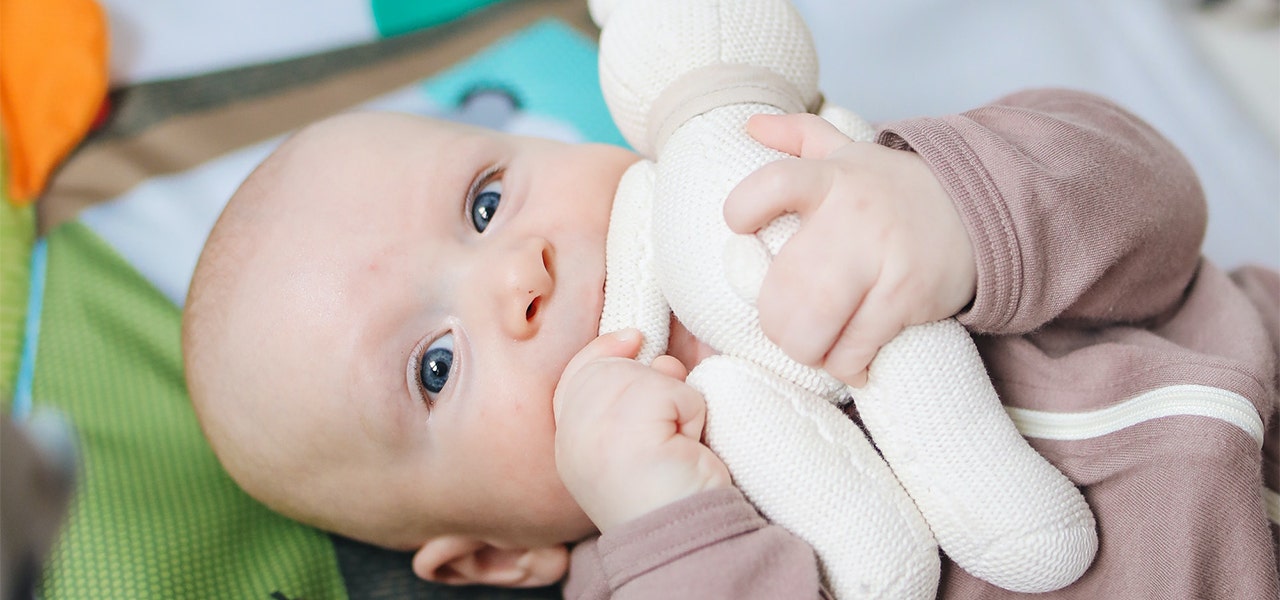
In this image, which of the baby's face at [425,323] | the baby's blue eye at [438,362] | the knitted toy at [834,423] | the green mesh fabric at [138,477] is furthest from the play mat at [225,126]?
the knitted toy at [834,423]

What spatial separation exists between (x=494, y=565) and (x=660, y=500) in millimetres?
428

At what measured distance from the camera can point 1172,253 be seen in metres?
0.94

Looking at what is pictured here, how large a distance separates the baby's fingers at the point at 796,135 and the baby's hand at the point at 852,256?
0.06 m

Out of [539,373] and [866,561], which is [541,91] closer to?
[539,373]

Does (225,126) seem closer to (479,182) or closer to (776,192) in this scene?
(479,182)

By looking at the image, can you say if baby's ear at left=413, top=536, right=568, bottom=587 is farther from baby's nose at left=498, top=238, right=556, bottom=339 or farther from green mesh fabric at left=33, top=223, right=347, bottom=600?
baby's nose at left=498, top=238, right=556, bottom=339

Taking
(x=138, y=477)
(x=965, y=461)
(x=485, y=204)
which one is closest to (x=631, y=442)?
(x=965, y=461)

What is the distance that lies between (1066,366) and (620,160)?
49 cm

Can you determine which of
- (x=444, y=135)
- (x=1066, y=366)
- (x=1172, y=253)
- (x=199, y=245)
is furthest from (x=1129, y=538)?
(x=199, y=245)

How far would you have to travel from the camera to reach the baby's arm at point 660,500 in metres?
0.76

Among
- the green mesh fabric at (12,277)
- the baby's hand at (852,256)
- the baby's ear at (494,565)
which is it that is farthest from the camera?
the green mesh fabric at (12,277)

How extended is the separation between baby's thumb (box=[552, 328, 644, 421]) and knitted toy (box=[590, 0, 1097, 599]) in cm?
2

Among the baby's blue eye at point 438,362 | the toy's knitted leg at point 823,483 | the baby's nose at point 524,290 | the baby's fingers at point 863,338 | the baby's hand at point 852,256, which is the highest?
the baby's hand at point 852,256

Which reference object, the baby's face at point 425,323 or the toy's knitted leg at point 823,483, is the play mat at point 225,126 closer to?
the baby's face at point 425,323
